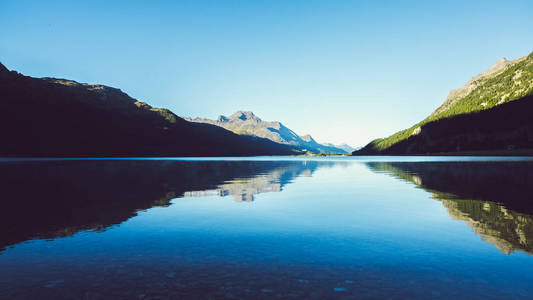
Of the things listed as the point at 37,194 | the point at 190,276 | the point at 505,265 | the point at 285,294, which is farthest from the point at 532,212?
the point at 37,194

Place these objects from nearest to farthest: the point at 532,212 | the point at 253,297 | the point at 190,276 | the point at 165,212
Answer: the point at 253,297, the point at 190,276, the point at 532,212, the point at 165,212

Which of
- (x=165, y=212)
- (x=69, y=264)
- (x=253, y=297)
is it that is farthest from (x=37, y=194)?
(x=253, y=297)

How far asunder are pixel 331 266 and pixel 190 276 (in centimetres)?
448

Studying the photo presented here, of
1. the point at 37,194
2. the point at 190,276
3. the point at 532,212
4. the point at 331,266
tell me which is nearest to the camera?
the point at 190,276

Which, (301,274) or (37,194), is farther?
(37,194)

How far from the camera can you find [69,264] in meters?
9.62

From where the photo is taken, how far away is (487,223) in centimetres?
1477

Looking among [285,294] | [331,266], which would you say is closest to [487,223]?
[331,266]

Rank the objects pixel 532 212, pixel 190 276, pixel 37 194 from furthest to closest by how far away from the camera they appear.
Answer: pixel 37 194, pixel 532 212, pixel 190 276

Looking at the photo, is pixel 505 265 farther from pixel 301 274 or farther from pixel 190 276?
pixel 190 276

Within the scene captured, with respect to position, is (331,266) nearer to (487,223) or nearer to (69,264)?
(69,264)

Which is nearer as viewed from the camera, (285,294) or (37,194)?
(285,294)

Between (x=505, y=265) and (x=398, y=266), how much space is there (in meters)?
3.50

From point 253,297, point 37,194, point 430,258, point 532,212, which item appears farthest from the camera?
point 37,194
